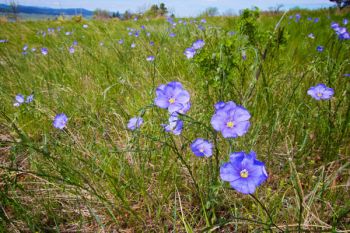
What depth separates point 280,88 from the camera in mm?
2453

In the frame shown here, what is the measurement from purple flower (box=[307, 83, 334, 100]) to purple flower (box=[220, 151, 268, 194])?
105 centimetres

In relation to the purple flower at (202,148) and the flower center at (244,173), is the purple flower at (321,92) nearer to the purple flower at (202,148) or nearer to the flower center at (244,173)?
the purple flower at (202,148)

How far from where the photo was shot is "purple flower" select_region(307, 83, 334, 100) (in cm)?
183

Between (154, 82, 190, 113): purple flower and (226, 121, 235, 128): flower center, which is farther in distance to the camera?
(154, 82, 190, 113): purple flower

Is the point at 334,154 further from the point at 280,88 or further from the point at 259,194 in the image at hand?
the point at 280,88

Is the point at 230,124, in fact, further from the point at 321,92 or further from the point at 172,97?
the point at 321,92

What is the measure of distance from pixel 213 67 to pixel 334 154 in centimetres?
95

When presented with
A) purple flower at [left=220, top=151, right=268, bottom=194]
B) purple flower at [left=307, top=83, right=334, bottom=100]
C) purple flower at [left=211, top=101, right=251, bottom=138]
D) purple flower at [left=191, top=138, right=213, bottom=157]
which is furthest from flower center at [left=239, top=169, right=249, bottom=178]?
purple flower at [left=307, top=83, right=334, bottom=100]

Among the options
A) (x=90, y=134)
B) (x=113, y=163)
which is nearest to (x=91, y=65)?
(x=90, y=134)

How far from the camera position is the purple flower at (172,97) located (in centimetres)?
136

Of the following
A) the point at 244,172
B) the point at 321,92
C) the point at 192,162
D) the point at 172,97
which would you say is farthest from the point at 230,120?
the point at 321,92

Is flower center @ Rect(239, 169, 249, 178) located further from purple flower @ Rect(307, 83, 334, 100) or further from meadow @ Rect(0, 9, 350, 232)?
purple flower @ Rect(307, 83, 334, 100)

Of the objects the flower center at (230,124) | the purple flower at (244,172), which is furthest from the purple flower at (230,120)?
the purple flower at (244,172)

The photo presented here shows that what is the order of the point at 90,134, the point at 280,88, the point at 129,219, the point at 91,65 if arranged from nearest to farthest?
the point at 129,219 → the point at 90,134 → the point at 280,88 → the point at 91,65
